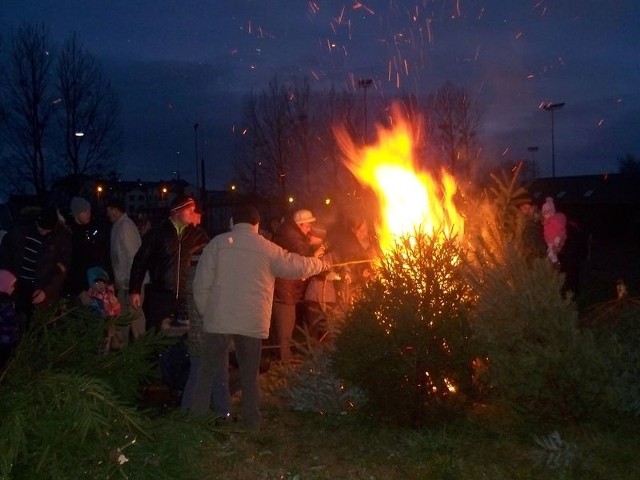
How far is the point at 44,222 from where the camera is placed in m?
8.23

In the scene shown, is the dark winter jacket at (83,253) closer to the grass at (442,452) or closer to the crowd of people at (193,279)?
the crowd of people at (193,279)

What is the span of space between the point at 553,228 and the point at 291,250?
3891mm

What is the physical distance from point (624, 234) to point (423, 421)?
42226 mm

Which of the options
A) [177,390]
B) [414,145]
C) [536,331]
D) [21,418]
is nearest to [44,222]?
[177,390]

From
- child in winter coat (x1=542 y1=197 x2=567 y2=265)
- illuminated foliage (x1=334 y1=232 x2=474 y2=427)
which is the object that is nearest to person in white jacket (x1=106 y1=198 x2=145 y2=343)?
illuminated foliage (x1=334 y1=232 x2=474 y2=427)

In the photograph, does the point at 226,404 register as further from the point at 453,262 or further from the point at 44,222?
the point at 44,222

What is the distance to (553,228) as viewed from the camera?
10625mm

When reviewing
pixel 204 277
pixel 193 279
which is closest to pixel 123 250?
pixel 193 279

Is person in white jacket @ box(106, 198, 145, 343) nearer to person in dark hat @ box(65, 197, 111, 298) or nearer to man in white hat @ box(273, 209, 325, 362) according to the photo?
person in dark hat @ box(65, 197, 111, 298)

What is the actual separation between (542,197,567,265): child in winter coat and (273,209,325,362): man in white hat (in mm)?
3460

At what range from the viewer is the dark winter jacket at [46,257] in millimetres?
8141

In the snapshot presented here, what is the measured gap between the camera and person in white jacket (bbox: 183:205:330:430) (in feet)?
20.0

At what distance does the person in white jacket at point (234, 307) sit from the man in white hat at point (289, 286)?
2288mm

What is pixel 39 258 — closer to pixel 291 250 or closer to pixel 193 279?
pixel 193 279
